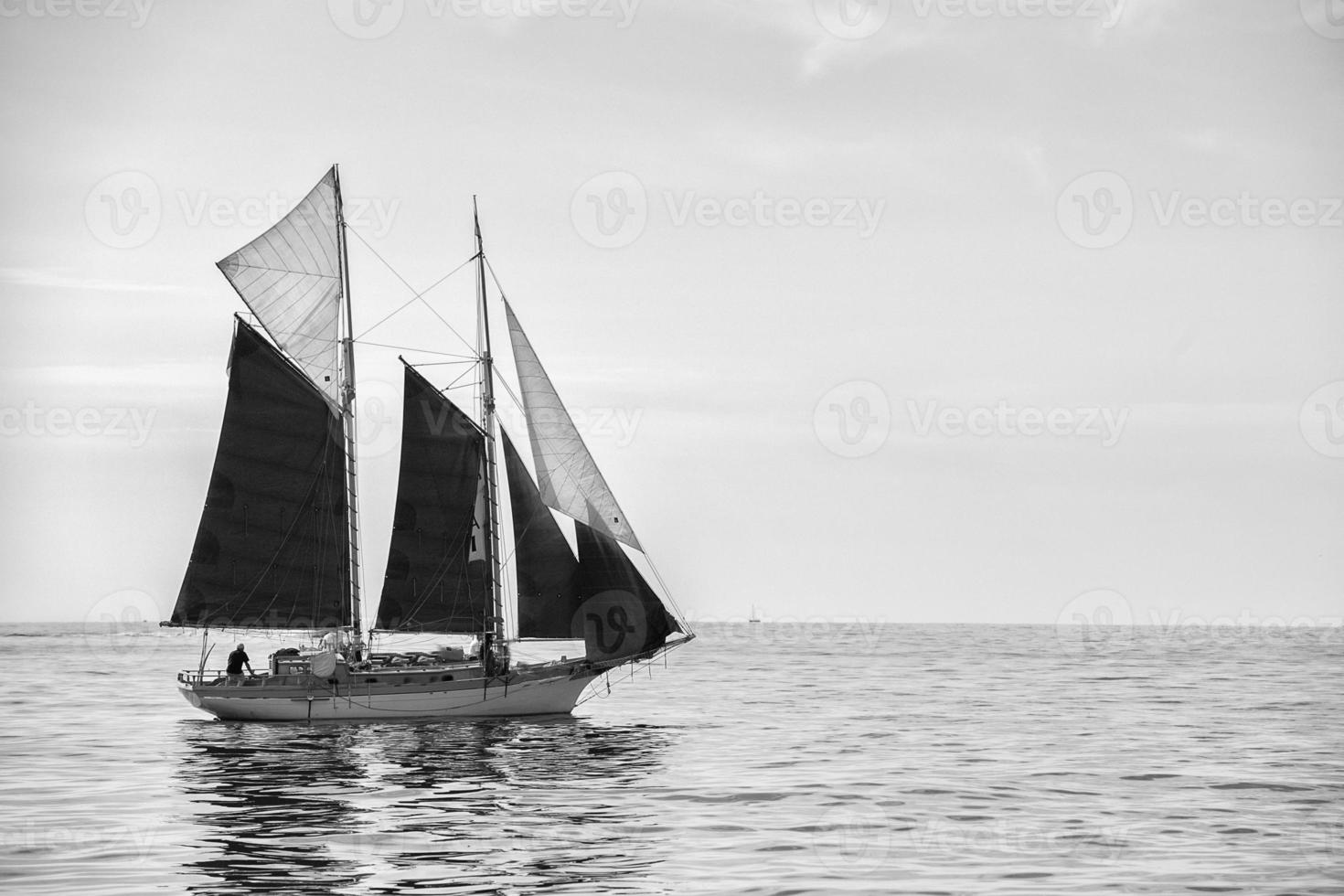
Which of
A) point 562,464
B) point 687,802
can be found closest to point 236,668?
point 562,464

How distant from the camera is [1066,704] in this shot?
250 ft

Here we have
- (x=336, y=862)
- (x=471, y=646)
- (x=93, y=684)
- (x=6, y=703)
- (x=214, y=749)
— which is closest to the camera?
(x=336, y=862)

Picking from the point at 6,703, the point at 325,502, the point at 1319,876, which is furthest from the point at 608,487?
the point at 6,703

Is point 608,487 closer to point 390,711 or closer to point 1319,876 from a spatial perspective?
point 390,711

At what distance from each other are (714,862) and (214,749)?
83.2 feet

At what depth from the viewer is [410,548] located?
181 ft

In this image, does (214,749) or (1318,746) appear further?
(1318,746)

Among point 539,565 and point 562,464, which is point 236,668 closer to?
point 539,565

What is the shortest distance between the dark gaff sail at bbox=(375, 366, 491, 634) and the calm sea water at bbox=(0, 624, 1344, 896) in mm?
4269

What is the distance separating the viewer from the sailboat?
54281mm

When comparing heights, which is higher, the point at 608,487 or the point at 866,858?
the point at 608,487

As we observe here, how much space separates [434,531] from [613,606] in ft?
23.5

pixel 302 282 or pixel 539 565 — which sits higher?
pixel 302 282
